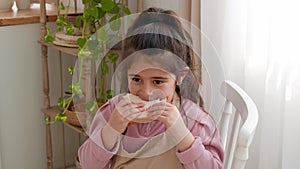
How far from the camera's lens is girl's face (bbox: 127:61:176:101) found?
906 mm

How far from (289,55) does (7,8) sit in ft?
4.09

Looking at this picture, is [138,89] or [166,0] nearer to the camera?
[138,89]

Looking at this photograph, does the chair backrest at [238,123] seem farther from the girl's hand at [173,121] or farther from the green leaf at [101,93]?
the green leaf at [101,93]

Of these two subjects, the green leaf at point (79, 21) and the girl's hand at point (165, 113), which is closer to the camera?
the girl's hand at point (165, 113)

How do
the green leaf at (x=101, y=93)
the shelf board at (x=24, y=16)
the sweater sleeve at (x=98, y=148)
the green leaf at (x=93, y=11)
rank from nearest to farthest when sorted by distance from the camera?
the sweater sleeve at (x=98, y=148) < the green leaf at (x=101, y=93) < the green leaf at (x=93, y=11) < the shelf board at (x=24, y=16)

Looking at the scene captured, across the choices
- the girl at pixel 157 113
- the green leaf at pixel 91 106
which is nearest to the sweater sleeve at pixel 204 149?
the girl at pixel 157 113

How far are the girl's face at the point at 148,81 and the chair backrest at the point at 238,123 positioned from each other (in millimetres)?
173

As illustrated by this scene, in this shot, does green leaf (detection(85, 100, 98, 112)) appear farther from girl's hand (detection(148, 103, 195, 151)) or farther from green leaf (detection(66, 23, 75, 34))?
green leaf (detection(66, 23, 75, 34))

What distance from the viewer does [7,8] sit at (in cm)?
211

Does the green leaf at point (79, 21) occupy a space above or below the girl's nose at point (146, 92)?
above

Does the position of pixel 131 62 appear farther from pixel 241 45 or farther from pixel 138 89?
pixel 241 45

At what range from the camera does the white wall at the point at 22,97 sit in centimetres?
202

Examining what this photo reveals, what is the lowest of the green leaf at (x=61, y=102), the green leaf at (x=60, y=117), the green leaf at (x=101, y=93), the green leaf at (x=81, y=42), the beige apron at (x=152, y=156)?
the green leaf at (x=60, y=117)

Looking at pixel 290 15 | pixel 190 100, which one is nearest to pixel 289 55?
pixel 290 15
